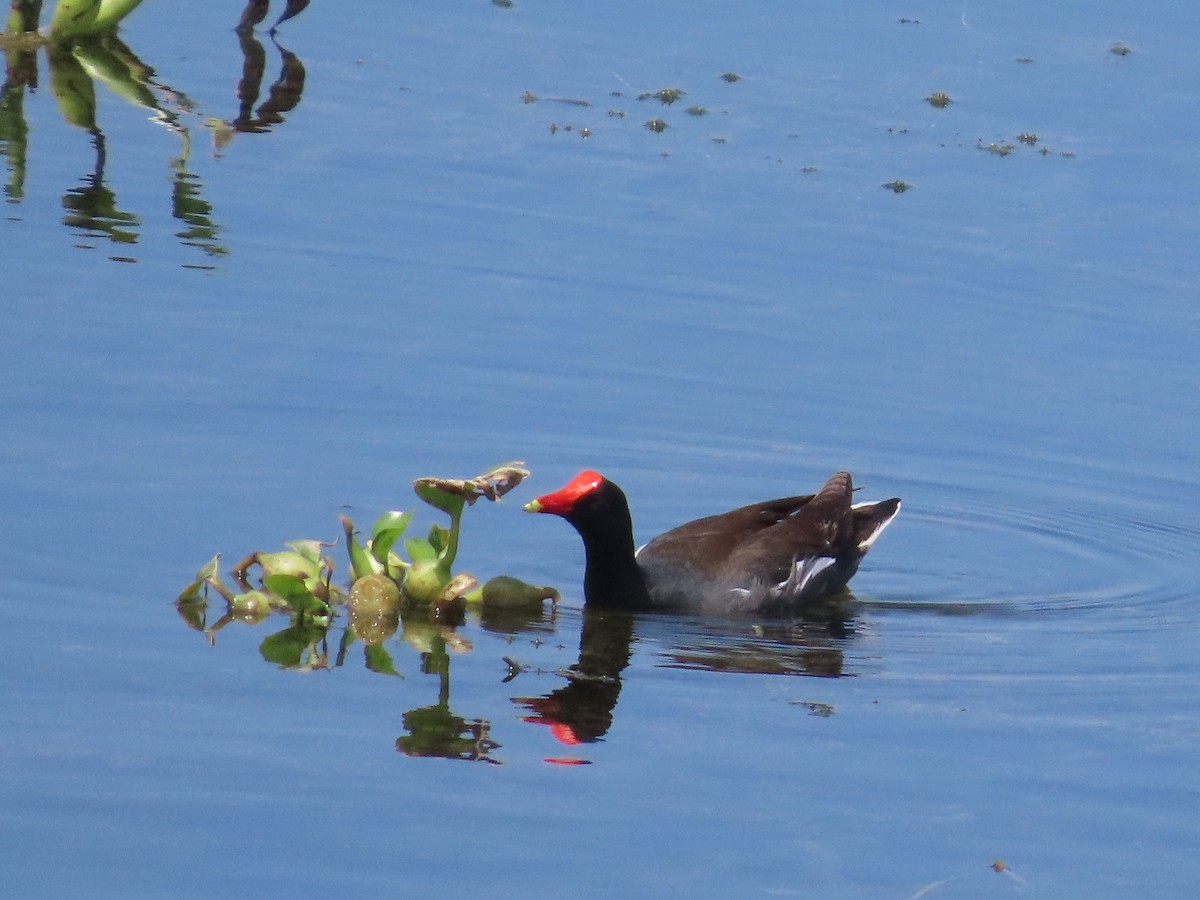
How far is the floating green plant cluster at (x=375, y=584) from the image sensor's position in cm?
764

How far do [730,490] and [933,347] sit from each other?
6.34ft

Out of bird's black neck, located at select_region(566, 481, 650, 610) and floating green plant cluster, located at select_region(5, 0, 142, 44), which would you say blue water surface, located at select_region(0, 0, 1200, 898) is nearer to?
bird's black neck, located at select_region(566, 481, 650, 610)

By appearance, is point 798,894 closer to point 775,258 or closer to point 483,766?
point 483,766

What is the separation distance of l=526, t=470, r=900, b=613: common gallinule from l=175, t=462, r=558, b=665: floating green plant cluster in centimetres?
33

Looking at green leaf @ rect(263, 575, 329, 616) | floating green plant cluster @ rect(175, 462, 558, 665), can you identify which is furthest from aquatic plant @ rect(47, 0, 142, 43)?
green leaf @ rect(263, 575, 329, 616)

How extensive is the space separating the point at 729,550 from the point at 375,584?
159 centimetres

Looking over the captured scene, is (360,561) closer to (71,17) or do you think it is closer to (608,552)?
(608,552)

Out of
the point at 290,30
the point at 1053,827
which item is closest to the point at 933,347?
the point at 1053,827

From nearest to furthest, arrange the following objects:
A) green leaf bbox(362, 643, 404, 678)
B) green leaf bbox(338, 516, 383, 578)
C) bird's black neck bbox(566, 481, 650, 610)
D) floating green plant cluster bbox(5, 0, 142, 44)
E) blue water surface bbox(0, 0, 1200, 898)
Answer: blue water surface bbox(0, 0, 1200, 898), green leaf bbox(362, 643, 404, 678), green leaf bbox(338, 516, 383, 578), bird's black neck bbox(566, 481, 650, 610), floating green plant cluster bbox(5, 0, 142, 44)

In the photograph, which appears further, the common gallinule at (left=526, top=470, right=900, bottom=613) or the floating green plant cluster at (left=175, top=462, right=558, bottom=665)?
the common gallinule at (left=526, top=470, right=900, bottom=613)

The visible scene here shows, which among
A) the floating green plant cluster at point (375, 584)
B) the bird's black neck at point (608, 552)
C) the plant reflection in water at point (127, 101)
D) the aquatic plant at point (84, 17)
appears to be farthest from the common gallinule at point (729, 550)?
the aquatic plant at point (84, 17)

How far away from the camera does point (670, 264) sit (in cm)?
1195

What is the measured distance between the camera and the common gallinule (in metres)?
8.47

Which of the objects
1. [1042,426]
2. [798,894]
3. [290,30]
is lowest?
[798,894]
